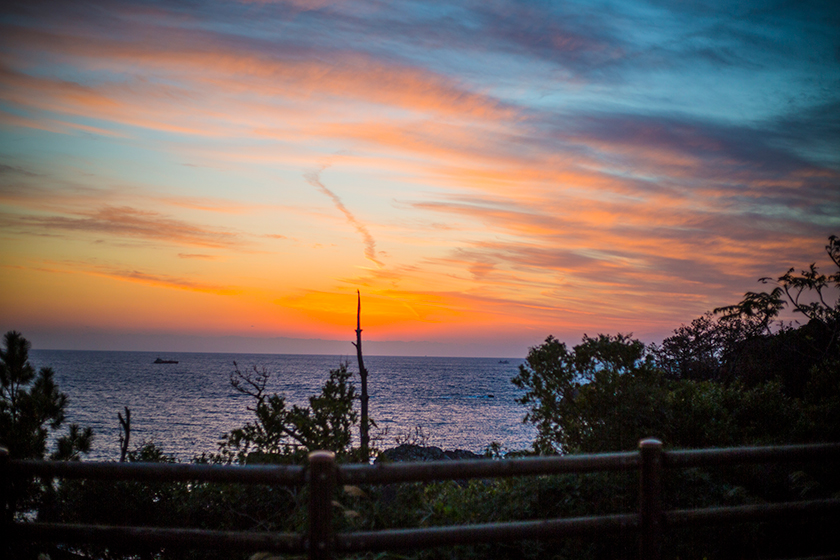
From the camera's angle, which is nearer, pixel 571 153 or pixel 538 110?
pixel 538 110

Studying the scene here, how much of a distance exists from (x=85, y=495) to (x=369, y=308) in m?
9.61

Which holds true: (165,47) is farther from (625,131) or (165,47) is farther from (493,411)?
(493,411)

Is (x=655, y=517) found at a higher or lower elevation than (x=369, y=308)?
lower

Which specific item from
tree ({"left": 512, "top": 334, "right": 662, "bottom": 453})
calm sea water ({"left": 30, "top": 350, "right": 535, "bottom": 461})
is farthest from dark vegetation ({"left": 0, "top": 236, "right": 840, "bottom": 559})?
calm sea water ({"left": 30, "top": 350, "right": 535, "bottom": 461})

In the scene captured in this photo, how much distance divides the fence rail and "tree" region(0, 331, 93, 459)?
975 centimetres

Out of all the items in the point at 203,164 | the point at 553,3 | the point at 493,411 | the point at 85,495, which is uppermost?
the point at 553,3

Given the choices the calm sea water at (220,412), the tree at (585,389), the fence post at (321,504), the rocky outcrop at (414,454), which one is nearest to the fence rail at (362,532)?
the fence post at (321,504)

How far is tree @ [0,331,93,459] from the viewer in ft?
36.5

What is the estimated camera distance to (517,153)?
16.0 meters

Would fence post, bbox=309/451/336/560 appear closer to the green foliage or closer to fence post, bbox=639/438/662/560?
fence post, bbox=639/438/662/560

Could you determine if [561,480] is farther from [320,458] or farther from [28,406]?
[28,406]

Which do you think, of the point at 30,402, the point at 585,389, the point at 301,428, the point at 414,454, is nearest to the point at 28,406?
the point at 30,402

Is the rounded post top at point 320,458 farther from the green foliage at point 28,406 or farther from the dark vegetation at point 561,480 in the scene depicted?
the green foliage at point 28,406

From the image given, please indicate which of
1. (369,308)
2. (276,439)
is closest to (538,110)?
(369,308)
